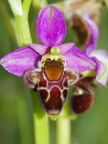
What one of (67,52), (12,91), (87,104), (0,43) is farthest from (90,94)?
(0,43)

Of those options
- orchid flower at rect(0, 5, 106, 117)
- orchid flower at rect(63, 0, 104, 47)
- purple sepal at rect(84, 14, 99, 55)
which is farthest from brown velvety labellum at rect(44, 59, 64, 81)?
orchid flower at rect(63, 0, 104, 47)

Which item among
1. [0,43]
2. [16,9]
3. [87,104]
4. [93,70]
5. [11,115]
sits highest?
[16,9]

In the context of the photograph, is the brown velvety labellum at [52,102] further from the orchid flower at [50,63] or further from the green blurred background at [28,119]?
the green blurred background at [28,119]

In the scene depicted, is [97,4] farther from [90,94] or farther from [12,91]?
[12,91]

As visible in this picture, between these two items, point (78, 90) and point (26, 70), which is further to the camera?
point (78, 90)

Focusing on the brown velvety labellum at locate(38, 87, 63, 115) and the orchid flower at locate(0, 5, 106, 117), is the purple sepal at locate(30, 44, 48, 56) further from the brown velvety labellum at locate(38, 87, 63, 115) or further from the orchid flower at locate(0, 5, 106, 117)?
the brown velvety labellum at locate(38, 87, 63, 115)
